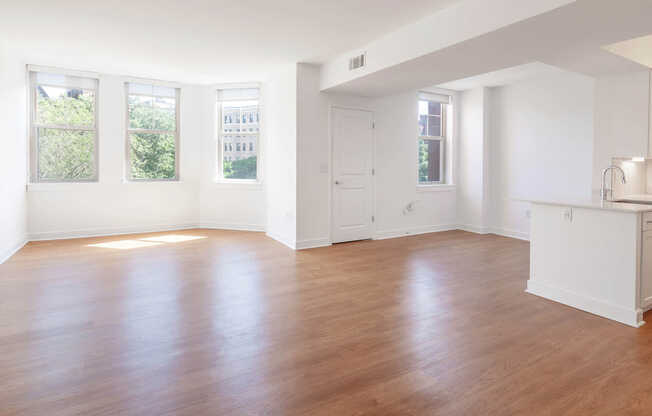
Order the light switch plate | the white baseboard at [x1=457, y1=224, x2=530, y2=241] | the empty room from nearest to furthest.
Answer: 1. the empty room
2. the light switch plate
3. the white baseboard at [x1=457, y1=224, x2=530, y2=241]

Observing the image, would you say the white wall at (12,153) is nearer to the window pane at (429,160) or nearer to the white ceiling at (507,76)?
the window pane at (429,160)

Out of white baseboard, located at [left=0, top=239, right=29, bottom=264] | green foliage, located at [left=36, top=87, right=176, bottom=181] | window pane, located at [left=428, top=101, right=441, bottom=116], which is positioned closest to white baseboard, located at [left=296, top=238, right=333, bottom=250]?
green foliage, located at [left=36, top=87, right=176, bottom=181]

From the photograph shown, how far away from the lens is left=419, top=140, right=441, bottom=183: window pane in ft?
23.5

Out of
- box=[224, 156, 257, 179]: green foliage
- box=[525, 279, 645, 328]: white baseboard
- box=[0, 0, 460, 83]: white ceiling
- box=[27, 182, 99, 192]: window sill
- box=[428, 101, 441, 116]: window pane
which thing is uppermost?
box=[0, 0, 460, 83]: white ceiling

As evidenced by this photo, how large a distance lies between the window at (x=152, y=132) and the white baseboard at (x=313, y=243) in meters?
2.96

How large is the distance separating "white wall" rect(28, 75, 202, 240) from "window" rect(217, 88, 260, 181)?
46cm

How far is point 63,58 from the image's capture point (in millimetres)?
5438

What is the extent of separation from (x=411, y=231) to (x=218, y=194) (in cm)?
357

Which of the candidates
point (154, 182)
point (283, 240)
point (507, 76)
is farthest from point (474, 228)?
point (154, 182)

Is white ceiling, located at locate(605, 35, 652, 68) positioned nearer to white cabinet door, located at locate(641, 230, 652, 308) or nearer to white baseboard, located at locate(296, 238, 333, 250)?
white cabinet door, located at locate(641, 230, 652, 308)

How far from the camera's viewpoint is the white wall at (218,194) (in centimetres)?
705

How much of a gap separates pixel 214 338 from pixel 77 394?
842 millimetres

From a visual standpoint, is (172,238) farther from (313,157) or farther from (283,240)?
(313,157)

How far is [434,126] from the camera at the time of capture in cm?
727
